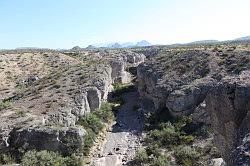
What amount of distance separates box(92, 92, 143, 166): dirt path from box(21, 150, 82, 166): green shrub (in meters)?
2.84

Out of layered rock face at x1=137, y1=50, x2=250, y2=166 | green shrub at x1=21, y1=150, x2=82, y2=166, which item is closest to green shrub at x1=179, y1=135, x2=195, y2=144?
layered rock face at x1=137, y1=50, x2=250, y2=166

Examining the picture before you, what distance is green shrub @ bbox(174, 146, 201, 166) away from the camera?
36719 millimetres

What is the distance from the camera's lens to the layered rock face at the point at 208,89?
2230 centimetres

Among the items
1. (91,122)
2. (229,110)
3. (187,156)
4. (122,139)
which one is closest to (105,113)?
(91,122)

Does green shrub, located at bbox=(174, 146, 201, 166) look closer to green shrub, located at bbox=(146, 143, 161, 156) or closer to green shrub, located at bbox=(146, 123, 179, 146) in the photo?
green shrub, located at bbox=(146, 143, 161, 156)

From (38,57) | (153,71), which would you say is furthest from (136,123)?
(38,57)

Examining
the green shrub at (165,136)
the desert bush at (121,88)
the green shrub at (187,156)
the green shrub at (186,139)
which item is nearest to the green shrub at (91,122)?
the green shrub at (165,136)

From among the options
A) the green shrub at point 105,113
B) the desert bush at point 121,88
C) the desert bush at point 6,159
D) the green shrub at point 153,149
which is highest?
the desert bush at point 121,88

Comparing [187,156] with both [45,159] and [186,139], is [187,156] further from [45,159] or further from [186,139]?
[45,159]

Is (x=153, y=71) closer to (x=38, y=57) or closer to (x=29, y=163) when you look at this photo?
(x=29, y=163)

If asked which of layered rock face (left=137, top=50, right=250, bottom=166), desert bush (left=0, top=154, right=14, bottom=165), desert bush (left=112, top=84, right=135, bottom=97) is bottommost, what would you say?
desert bush (left=0, top=154, right=14, bottom=165)

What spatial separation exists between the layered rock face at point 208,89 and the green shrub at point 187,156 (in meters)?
4.69

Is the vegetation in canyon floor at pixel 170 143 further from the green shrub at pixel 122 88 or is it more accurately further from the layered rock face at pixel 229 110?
the green shrub at pixel 122 88

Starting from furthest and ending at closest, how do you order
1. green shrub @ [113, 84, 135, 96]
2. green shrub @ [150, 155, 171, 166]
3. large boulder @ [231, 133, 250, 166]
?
1. green shrub @ [113, 84, 135, 96]
2. green shrub @ [150, 155, 171, 166]
3. large boulder @ [231, 133, 250, 166]
